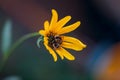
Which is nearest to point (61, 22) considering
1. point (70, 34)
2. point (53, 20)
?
point (53, 20)

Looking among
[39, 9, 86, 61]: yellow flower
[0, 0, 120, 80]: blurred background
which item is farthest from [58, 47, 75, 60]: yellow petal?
[0, 0, 120, 80]: blurred background

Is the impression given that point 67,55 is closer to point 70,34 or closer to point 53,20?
point 53,20

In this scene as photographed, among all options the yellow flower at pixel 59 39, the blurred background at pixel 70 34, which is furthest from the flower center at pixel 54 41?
the blurred background at pixel 70 34

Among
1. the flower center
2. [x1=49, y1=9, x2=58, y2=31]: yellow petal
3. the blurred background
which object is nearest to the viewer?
[x1=49, y1=9, x2=58, y2=31]: yellow petal

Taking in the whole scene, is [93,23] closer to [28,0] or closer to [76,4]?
[76,4]

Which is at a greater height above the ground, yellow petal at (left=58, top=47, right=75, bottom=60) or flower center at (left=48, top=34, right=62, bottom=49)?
flower center at (left=48, top=34, right=62, bottom=49)

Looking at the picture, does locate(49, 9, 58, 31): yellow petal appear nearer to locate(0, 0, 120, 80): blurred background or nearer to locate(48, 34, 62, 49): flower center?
locate(48, 34, 62, 49): flower center

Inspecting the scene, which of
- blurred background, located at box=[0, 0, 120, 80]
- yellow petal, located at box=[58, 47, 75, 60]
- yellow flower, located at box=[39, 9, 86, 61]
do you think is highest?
blurred background, located at box=[0, 0, 120, 80]

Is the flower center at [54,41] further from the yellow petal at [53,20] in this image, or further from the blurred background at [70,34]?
the blurred background at [70,34]
